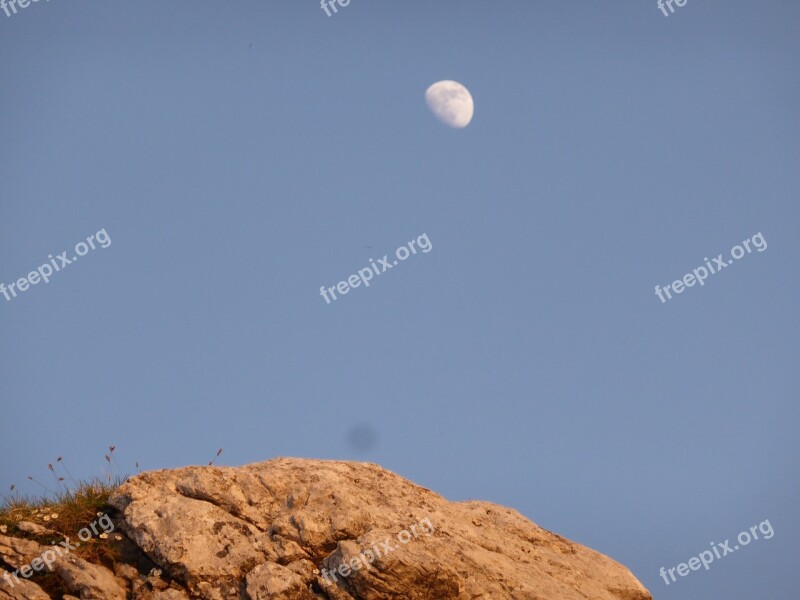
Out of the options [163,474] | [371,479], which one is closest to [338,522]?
[371,479]

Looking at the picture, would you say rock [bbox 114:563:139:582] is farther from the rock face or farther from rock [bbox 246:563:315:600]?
rock [bbox 246:563:315:600]

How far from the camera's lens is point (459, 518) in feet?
44.1

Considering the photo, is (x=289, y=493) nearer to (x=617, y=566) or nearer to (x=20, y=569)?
(x=20, y=569)

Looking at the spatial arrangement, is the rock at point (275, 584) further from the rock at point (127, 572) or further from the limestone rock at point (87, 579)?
the limestone rock at point (87, 579)

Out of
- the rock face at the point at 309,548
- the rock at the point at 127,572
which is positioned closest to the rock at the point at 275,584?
the rock face at the point at 309,548

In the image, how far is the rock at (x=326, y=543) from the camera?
10.9 m

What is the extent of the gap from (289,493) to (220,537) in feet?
4.61

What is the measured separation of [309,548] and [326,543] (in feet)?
0.88

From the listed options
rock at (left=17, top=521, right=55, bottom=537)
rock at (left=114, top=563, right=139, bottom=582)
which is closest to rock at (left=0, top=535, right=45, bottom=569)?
rock at (left=17, top=521, right=55, bottom=537)

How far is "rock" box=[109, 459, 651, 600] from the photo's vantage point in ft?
35.7

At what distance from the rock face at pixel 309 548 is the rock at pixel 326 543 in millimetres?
19

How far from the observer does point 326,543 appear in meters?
11.6

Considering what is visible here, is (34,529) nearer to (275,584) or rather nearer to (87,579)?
(87,579)

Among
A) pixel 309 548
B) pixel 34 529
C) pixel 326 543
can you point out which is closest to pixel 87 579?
pixel 34 529
